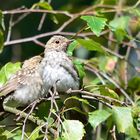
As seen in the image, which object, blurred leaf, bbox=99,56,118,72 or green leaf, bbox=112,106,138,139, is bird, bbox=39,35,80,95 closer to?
blurred leaf, bbox=99,56,118,72

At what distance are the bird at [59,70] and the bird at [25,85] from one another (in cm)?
9

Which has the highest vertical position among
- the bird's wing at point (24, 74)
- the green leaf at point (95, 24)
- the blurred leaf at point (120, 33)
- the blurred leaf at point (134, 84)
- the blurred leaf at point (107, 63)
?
the green leaf at point (95, 24)

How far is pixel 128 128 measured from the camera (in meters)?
3.31

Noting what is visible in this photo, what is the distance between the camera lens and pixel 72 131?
3.09 metres

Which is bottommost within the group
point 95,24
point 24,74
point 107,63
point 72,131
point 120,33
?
point 107,63

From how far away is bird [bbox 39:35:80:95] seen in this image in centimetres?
420

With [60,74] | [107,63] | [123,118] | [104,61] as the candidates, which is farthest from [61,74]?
[107,63]

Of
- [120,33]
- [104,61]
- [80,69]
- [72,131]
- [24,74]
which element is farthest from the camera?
[104,61]

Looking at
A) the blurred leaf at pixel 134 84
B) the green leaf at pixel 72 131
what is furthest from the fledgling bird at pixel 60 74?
the green leaf at pixel 72 131

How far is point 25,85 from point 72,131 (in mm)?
1605

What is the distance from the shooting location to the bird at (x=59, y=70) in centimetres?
420

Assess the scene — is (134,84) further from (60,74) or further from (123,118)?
(123,118)

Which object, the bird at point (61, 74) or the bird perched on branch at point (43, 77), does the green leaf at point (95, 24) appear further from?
the bird perched on branch at point (43, 77)

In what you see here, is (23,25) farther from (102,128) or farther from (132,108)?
(132,108)
